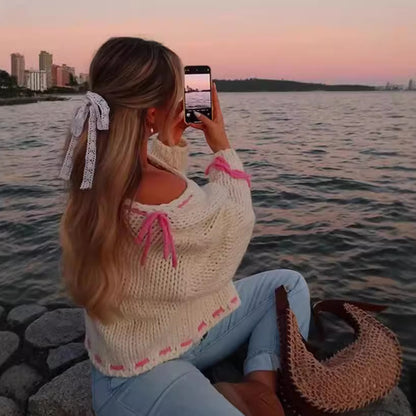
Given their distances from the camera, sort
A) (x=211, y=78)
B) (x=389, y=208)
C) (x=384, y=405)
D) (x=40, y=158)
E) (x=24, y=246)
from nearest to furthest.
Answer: (x=211, y=78) → (x=384, y=405) → (x=24, y=246) → (x=389, y=208) → (x=40, y=158)

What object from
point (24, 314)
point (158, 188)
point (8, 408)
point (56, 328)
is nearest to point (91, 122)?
point (158, 188)

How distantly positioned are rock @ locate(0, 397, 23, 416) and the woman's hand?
2.03 meters

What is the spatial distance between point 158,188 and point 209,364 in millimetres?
1312

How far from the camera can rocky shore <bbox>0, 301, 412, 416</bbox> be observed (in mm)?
3354

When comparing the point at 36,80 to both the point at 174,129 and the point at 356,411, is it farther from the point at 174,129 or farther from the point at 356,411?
the point at 356,411

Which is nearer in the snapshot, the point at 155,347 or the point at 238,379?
the point at 155,347

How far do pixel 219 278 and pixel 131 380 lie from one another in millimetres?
655

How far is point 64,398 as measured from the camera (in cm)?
341

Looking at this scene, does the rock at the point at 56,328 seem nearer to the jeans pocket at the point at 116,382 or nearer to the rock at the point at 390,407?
the jeans pocket at the point at 116,382

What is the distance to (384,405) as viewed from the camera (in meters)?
3.31

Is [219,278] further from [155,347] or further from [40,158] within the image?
[40,158]

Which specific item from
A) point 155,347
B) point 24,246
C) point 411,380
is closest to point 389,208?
point 411,380

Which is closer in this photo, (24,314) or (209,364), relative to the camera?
(209,364)

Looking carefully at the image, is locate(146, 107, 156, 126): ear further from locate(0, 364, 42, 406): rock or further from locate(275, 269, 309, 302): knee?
locate(0, 364, 42, 406): rock
